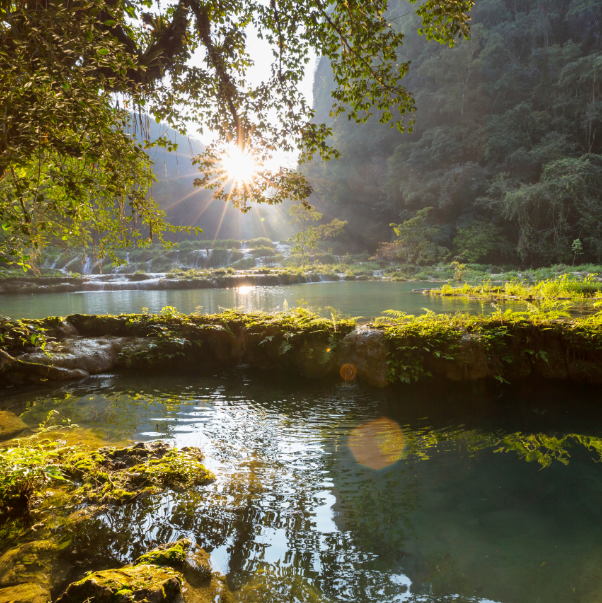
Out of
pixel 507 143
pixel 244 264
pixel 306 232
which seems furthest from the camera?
pixel 306 232

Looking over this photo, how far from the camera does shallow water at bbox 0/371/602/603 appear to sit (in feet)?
6.47

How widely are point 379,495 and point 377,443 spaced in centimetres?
89

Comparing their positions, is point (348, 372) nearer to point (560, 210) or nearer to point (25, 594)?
point (25, 594)

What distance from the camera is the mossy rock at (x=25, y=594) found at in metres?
1.64

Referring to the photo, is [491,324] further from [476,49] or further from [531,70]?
[476,49]

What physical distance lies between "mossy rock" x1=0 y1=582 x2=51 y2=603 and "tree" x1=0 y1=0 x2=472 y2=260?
9.70 feet

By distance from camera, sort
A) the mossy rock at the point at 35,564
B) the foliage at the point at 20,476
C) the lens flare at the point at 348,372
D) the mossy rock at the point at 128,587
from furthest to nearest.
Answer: the lens flare at the point at 348,372 < the foliage at the point at 20,476 < the mossy rock at the point at 35,564 < the mossy rock at the point at 128,587

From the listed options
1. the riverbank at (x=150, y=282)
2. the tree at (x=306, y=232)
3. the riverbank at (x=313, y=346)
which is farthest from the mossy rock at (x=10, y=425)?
the tree at (x=306, y=232)

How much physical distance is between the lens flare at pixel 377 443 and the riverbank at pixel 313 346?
1.13m

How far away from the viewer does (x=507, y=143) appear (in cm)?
3494

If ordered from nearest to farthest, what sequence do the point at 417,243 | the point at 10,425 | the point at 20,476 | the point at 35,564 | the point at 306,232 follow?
the point at 35,564 < the point at 20,476 < the point at 10,425 < the point at 417,243 < the point at 306,232

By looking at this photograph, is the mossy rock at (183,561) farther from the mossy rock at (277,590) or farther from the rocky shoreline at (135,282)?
the rocky shoreline at (135,282)

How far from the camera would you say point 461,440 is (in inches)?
142

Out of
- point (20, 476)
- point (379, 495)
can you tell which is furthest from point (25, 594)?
point (379, 495)
